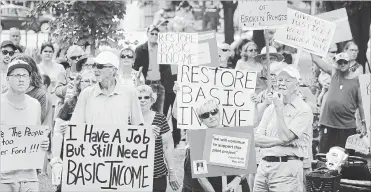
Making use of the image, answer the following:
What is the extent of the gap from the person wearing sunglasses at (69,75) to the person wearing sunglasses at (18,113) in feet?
9.52

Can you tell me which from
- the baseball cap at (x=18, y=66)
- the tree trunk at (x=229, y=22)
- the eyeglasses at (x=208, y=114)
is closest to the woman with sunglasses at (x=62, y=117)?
the baseball cap at (x=18, y=66)

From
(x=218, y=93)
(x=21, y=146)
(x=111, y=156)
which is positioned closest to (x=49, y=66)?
(x=218, y=93)

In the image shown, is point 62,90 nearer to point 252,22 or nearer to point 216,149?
point 252,22

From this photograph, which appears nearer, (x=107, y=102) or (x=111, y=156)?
(x=111, y=156)

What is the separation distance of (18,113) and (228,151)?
66.1 inches

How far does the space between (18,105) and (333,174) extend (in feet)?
8.62

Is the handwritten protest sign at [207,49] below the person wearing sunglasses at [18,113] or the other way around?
the other way around

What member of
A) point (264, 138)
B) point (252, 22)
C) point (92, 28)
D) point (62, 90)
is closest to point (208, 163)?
point (264, 138)

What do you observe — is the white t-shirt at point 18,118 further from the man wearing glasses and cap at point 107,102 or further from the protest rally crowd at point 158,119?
the man wearing glasses and cap at point 107,102

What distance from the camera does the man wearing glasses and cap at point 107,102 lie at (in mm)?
7516

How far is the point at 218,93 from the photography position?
8531 millimetres

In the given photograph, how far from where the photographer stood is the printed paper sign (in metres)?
7.20

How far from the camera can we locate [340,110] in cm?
1114

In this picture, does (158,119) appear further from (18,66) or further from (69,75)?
(69,75)
